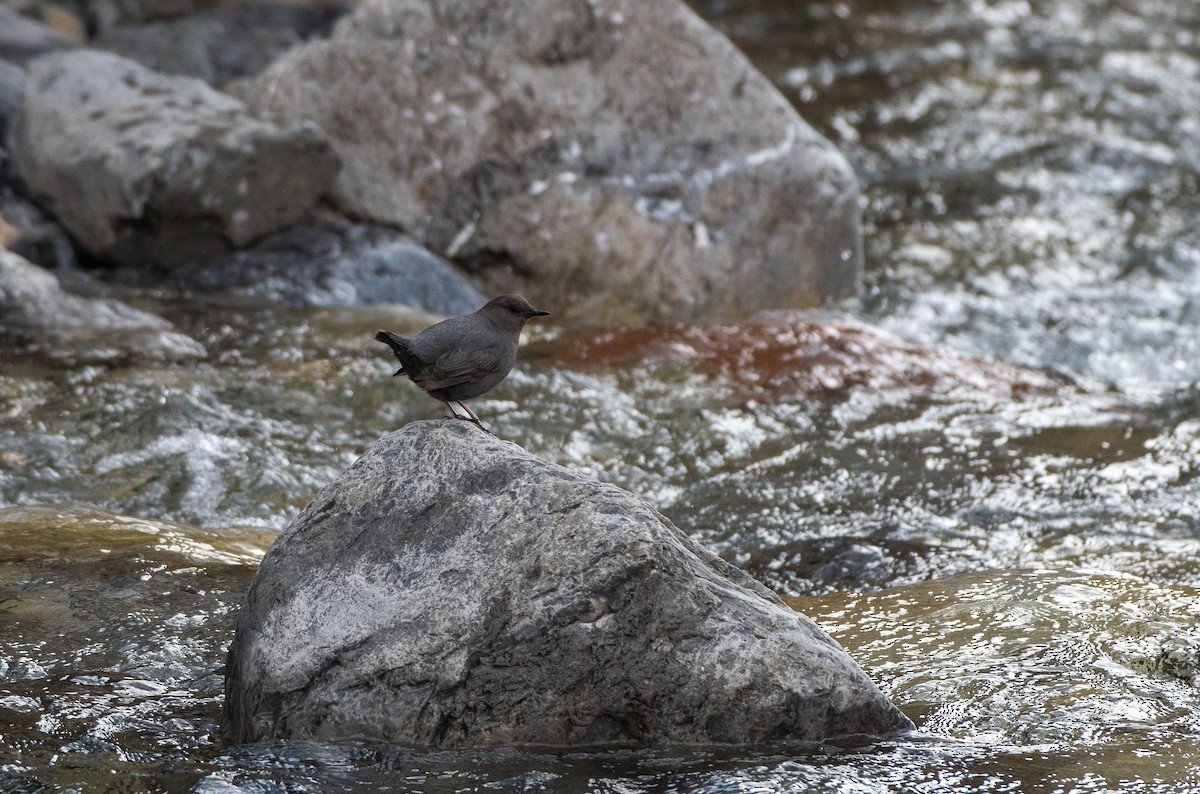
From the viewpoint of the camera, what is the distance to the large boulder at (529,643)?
10.8 feet

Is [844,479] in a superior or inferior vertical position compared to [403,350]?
inferior

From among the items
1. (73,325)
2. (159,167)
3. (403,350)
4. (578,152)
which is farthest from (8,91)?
(403,350)

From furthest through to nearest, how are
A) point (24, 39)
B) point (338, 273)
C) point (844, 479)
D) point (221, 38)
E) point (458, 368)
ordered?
1. point (221, 38)
2. point (24, 39)
3. point (338, 273)
4. point (844, 479)
5. point (458, 368)

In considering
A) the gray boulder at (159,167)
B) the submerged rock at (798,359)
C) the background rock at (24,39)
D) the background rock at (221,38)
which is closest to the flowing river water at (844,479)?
the submerged rock at (798,359)

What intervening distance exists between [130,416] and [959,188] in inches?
281

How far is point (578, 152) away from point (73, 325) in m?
3.04

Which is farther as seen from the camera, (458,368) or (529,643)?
(458,368)

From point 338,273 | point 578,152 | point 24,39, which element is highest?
point 24,39

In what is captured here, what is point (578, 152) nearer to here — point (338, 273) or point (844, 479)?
point (338, 273)

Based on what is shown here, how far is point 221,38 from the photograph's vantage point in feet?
36.7

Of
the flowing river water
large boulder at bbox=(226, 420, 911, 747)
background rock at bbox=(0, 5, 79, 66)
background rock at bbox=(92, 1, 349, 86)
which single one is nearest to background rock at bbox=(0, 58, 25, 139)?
background rock at bbox=(0, 5, 79, 66)

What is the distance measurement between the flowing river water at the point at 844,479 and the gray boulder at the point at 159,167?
0.55m

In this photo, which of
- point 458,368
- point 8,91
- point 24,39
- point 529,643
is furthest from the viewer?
point 24,39

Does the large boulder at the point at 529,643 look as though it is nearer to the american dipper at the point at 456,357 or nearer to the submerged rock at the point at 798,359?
the american dipper at the point at 456,357
